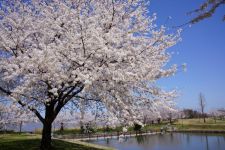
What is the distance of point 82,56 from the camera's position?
1284 centimetres

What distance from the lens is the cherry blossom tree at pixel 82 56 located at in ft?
40.3

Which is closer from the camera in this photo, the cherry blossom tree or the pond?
the cherry blossom tree

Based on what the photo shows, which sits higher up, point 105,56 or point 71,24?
point 71,24

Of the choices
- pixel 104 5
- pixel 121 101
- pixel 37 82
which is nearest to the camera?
pixel 121 101

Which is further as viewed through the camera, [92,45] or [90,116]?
[90,116]

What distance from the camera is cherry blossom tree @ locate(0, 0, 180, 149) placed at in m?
12.3

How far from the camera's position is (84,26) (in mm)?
13375

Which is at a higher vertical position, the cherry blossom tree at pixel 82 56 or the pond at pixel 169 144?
the cherry blossom tree at pixel 82 56

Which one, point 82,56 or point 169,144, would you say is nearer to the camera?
point 82,56

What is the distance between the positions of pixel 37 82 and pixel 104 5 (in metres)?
5.42

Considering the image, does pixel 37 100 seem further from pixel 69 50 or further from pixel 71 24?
pixel 71 24

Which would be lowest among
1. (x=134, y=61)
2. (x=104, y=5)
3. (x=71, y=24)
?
(x=134, y=61)

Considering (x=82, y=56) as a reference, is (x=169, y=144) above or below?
below

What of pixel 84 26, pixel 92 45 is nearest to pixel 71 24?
pixel 84 26
